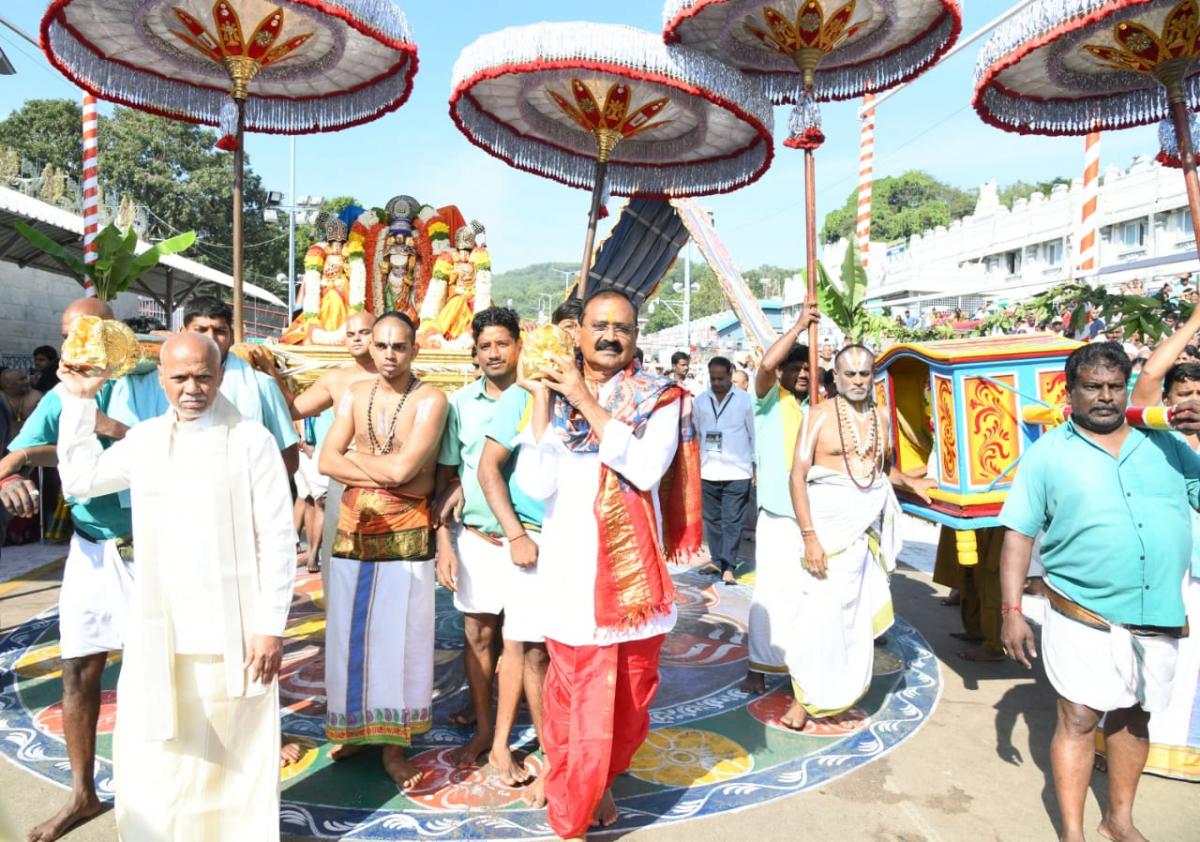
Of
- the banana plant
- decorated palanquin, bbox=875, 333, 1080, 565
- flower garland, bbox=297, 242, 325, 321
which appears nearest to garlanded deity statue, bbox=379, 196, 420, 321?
flower garland, bbox=297, 242, 325, 321

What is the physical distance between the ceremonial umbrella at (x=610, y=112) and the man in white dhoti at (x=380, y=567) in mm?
1763

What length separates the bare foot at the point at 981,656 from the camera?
482cm

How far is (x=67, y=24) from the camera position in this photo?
453 centimetres

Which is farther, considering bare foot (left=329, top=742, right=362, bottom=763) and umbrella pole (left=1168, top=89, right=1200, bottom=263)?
umbrella pole (left=1168, top=89, right=1200, bottom=263)

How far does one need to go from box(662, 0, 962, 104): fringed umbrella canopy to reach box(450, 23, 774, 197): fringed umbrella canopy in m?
0.20

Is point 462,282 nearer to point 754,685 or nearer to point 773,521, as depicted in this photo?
point 773,521

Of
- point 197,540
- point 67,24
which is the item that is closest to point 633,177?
point 67,24

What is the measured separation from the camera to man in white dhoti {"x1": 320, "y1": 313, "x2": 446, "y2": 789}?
10.8 feet

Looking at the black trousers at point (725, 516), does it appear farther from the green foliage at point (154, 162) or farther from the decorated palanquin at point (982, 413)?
the green foliage at point (154, 162)

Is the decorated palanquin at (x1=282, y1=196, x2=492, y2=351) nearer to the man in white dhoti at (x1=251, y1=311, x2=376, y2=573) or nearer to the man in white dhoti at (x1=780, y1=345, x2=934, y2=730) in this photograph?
the man in white dhoti at (x1=251, y1=311, x2=376, y2=573)

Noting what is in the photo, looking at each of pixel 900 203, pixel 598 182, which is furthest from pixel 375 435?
pixel 900 203

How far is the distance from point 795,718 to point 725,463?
3.33 m

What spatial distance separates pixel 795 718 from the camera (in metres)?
3.97

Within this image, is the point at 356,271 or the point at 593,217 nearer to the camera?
the point at 593,217
